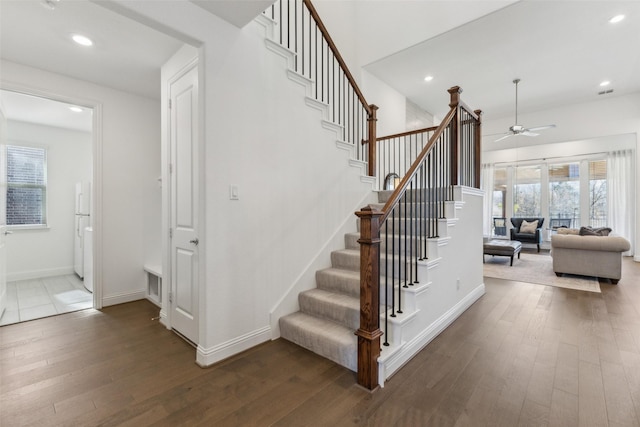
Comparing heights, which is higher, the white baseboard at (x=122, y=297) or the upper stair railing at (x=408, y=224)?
the upper stair railing at (x=408, y=224)

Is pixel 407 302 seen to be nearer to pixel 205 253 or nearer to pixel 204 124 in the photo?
pixel 205 253

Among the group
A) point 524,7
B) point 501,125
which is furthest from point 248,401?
point 501,125

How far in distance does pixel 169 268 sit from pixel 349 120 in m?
3.02

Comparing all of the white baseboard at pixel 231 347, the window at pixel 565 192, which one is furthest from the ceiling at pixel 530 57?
Result: the white baseboard at pixel 231 347

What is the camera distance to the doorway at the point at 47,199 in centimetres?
426

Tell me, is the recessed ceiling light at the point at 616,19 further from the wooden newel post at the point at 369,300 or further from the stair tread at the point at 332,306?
the stair tread at the point at 332,306

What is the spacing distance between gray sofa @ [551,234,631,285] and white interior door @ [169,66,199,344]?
18.4 ft

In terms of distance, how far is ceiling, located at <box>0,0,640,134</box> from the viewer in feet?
7.63

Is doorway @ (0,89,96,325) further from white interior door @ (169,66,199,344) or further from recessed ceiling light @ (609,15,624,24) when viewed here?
recessed ceiling light @ (609,15,624,24)

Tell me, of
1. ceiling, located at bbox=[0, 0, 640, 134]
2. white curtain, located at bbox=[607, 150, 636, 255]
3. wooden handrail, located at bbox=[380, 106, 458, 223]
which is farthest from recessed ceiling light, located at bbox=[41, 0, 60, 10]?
white curtain, located at bbox=[607, 150, 636, 255]

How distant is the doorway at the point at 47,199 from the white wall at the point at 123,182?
0.74 m

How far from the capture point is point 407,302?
7.48 ft

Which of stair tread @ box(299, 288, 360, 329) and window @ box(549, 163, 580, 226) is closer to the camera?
stair tread @ box(299, 288, 360, 329)

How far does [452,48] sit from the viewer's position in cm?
478
